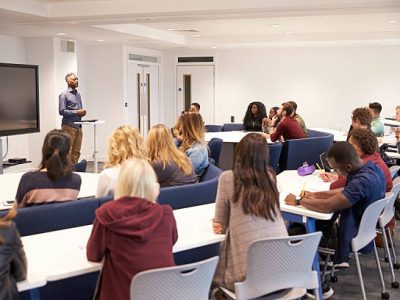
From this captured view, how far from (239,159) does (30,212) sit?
3.93 ft

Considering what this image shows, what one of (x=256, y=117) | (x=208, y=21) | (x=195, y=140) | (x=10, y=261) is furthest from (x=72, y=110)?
(x=10, y=261)

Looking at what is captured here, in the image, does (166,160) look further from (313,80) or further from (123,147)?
(313,80)

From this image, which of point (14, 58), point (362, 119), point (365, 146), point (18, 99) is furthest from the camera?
point (14, 58)

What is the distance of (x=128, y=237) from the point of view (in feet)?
7.57

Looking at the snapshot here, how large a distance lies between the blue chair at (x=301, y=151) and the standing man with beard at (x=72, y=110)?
11.1 ft

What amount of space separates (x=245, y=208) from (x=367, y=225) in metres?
1.20

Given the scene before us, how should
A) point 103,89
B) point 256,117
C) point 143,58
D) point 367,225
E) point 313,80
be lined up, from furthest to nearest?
point 313,80 < point 143,58 < point 103,89 < point 256,117 < point 367,225

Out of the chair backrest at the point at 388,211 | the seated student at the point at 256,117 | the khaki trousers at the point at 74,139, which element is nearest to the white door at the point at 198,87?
the seated student at the point at 256,117

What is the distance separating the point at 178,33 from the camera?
1059 centimetres

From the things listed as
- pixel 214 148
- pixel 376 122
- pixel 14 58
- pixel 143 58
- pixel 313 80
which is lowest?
pixel 214 148

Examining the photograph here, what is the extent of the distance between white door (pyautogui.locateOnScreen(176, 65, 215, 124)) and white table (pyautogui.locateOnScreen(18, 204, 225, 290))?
10.2 meters

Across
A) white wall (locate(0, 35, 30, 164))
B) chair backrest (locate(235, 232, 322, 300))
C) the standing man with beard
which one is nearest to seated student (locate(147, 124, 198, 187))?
chair backrest (locate(235, 232, 322, 300))

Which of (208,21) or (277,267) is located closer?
(277,267)

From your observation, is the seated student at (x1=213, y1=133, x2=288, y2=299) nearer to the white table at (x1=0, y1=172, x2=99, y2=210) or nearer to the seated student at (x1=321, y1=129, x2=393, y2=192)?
the seated student at (x1=321, y1=129, x2=393, y2=192)
